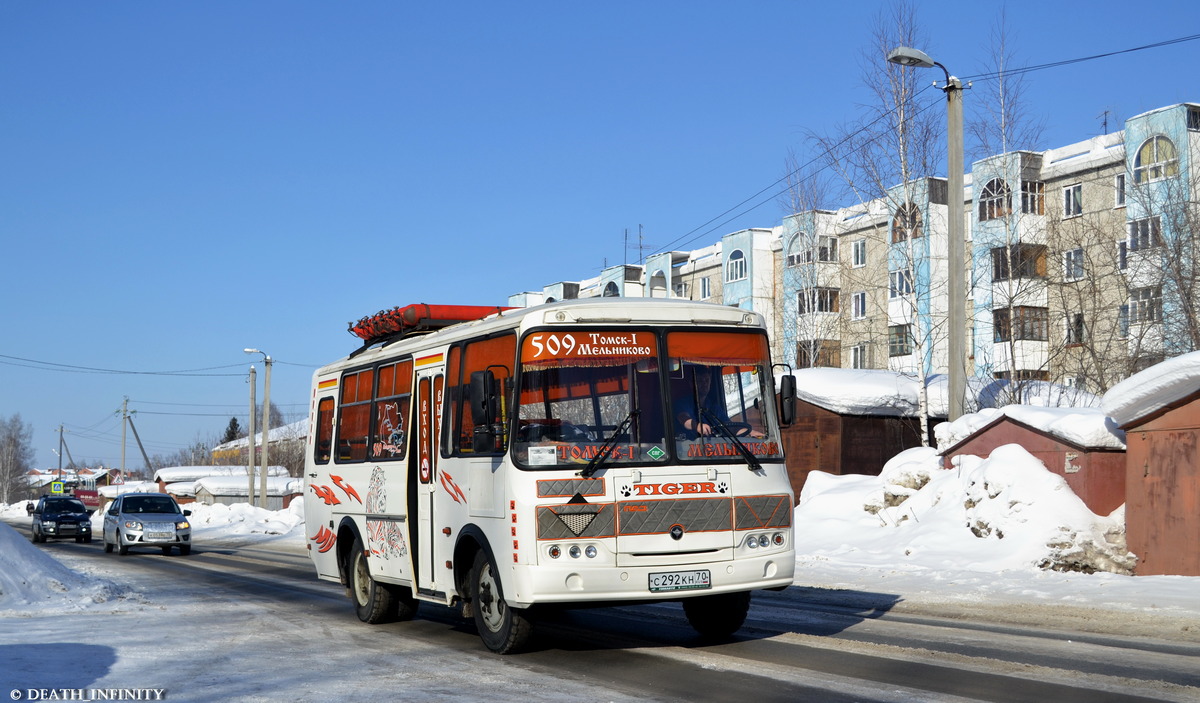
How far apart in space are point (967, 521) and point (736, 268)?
5080 cm

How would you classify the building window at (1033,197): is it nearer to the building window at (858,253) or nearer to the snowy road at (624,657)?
the building window at (858,253)

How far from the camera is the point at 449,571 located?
1109cm

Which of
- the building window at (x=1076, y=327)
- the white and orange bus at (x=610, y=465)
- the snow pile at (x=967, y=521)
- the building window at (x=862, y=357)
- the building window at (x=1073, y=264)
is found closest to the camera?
the white and orange bus at (x=610, y=465)

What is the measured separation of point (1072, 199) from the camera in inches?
2014

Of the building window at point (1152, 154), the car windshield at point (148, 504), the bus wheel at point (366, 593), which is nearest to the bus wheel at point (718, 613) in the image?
the bus wheel at point (366, 593)

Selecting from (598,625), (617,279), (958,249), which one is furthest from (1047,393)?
(617,279)

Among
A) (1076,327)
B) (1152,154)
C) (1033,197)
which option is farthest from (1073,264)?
(1033,197)

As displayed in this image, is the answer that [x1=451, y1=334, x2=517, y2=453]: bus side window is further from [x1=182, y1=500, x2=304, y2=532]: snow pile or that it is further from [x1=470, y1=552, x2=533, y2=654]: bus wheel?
[x1=182, y1=500, x2=304, y2=532]: snow pile

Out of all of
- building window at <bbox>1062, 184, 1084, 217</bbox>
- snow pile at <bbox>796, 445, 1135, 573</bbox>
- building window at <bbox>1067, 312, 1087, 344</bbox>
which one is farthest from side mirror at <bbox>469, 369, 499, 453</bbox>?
building window at <bbox>1062, 184, 1084, 217</bbox>

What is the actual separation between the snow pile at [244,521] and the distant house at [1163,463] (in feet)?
110

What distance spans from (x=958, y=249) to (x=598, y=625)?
38.2 feet

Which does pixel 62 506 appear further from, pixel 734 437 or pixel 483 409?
pixel 734 437

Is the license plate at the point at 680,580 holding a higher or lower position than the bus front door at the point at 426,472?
lower

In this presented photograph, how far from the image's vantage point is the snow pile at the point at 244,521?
47844mm
